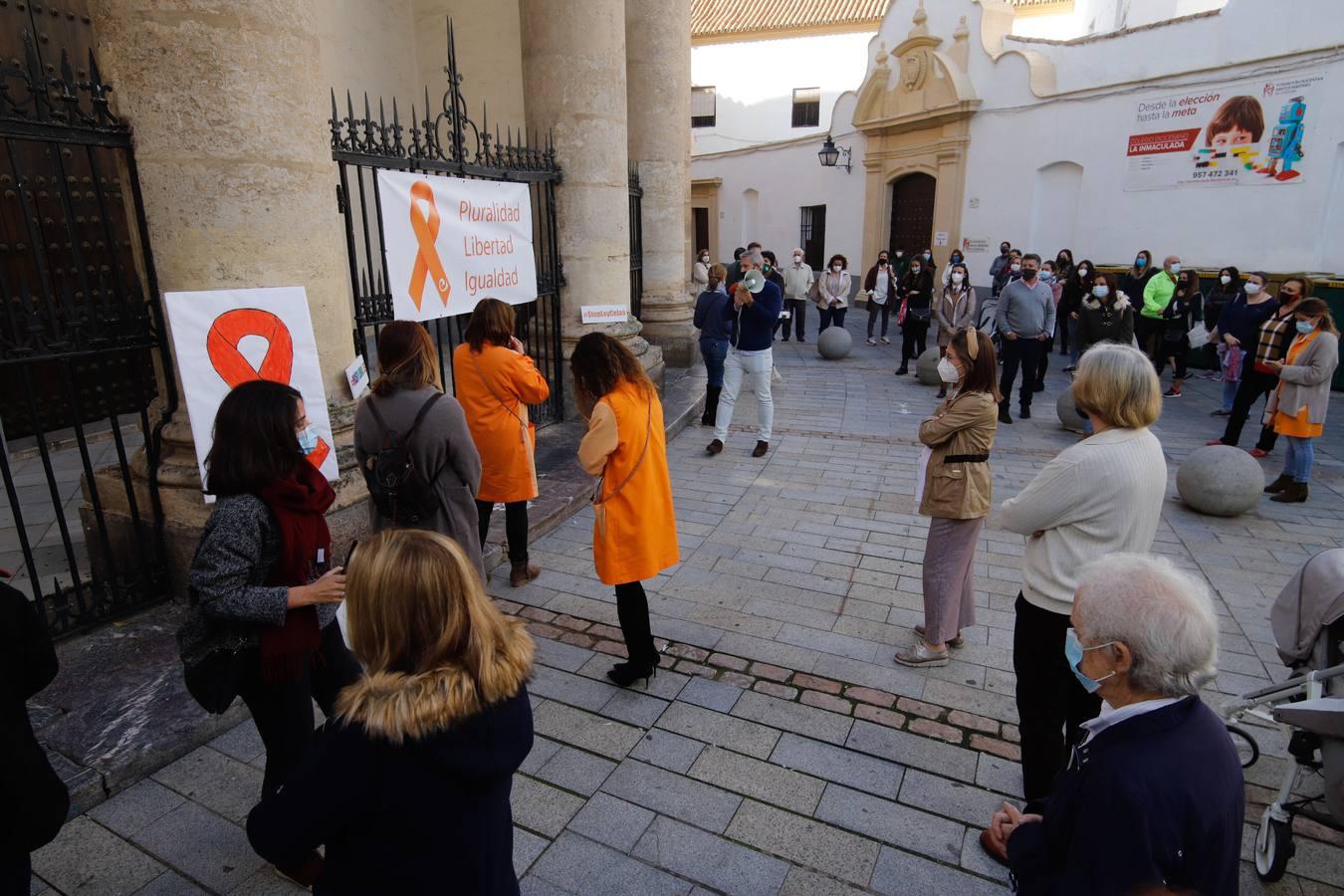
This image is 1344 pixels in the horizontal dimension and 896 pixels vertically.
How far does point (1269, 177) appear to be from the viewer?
1255cm

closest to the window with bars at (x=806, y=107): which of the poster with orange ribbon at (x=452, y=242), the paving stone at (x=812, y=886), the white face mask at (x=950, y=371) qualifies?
the poster with orange ribbon at (x=452, y=242)

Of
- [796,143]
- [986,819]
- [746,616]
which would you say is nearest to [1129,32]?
[796,143]

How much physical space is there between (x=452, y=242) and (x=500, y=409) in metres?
2.01

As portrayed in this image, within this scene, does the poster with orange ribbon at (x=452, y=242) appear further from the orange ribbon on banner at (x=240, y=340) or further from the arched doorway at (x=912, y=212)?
the arched doorway at (x=912, y=212)

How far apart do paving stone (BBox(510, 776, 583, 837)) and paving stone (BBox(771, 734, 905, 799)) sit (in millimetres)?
905

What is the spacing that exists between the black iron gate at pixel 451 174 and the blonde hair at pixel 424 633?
292cm

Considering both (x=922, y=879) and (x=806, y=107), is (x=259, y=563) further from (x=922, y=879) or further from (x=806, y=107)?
(x=806, y=107)

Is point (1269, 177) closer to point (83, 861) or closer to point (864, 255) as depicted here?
point (864, 255)

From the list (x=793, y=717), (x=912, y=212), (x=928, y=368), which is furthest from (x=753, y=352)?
(x=912, y=212)

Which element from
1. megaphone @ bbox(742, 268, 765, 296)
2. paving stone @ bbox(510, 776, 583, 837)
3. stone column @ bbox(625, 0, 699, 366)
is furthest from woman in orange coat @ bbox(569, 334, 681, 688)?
stone column @ bbox(625, 0, 699, 366)

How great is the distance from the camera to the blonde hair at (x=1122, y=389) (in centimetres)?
273

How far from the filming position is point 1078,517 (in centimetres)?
277

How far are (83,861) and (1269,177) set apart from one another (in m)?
16.3

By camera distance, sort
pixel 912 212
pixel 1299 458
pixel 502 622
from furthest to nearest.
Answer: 1. pixel 912 212
2. pixel 1299 458
3. pixel 502 622
